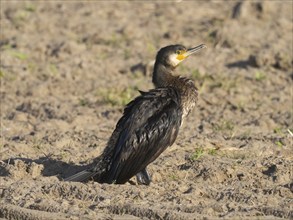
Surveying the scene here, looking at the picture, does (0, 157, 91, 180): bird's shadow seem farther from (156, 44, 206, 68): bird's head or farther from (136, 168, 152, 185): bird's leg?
(156, 44, 206, 68): bird's head

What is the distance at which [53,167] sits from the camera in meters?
8.55

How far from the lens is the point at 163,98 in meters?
8.22

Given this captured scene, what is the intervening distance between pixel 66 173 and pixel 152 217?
70.0 inches

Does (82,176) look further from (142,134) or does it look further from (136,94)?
(136,94)

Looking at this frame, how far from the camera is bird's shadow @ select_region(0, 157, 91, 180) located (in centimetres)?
841

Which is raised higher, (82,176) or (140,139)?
(140,139)

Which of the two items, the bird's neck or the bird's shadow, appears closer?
the bird's shadow

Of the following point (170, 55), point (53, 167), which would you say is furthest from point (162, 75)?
point (53, 167)

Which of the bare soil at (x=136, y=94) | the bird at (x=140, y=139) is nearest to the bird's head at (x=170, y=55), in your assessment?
the bird at (x=140, y=139)

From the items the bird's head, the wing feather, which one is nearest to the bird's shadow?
the wing feather

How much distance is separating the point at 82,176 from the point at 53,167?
27.3 inches

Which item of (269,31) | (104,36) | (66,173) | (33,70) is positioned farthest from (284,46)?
(66,173)

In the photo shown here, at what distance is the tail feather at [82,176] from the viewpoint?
A: 311 inches

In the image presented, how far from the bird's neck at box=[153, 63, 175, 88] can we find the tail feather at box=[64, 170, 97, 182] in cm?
132
